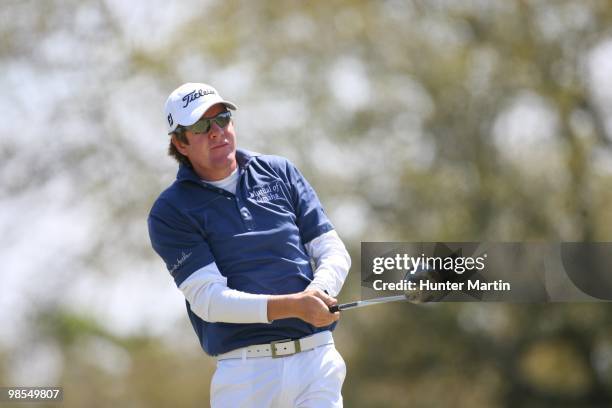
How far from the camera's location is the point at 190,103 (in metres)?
4.22

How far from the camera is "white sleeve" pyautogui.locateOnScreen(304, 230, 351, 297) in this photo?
161 inches

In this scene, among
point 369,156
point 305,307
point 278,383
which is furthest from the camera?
point 369,156

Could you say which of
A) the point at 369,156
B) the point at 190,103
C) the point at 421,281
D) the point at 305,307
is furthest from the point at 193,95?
the point at 369,156

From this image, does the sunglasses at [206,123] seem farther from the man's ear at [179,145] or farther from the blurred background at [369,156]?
the blurred background at [369,156]

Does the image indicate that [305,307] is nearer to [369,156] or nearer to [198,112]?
[198,112]

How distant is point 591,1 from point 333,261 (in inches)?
434

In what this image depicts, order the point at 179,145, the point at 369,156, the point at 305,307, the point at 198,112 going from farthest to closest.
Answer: the point at 369,156, the point at 179,145, the point at 198,112, the point at 305,307

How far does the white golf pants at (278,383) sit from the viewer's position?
4039mm

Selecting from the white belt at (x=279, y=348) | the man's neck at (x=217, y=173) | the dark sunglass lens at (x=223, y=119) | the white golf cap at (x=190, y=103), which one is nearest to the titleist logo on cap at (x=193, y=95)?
the white golf cap at (x=190, y=103)

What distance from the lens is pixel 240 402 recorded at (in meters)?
4.04

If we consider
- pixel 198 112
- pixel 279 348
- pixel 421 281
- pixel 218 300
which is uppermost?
pixel 198 112

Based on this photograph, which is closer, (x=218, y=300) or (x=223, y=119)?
(x=218, y=300)

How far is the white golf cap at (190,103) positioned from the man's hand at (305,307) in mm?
786

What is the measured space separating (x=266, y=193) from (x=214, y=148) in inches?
10.5
